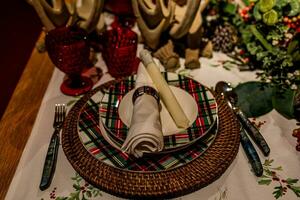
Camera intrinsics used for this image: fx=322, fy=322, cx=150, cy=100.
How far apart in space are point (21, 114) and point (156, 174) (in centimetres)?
44

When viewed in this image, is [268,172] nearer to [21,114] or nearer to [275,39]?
[275,39]

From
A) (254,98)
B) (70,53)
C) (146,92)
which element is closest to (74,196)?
(146,92)

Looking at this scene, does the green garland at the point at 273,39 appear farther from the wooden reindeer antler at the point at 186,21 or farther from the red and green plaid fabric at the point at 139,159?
the red and green plaid fabric at the point at 139,159

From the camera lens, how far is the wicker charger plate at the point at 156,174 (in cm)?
57

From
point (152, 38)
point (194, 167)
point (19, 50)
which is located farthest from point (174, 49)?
point (19, 50)

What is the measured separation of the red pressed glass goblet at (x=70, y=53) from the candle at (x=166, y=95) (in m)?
0.17

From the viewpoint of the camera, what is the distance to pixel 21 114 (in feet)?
2.74

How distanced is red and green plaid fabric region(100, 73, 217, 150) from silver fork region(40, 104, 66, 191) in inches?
4.8

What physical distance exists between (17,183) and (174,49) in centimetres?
60

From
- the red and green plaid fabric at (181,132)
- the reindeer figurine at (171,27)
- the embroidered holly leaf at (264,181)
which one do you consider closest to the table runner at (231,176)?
the embroidered holly leaf at (264,181)

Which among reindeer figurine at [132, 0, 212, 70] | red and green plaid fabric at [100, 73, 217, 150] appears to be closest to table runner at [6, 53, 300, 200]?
red and green plaid fabric at [100, 73, 217, 150]

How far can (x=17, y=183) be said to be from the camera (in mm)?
653

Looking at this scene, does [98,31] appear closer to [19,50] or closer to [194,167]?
[19,50]

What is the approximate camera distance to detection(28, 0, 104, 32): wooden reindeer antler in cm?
88
